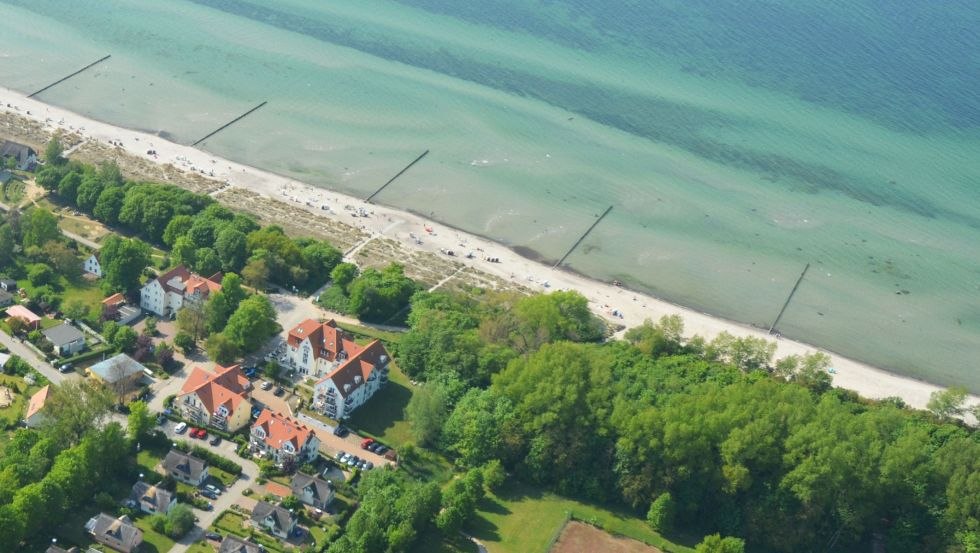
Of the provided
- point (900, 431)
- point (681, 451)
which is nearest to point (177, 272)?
point (681, 451)

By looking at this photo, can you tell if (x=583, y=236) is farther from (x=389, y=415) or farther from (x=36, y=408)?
(x=36, y=408)

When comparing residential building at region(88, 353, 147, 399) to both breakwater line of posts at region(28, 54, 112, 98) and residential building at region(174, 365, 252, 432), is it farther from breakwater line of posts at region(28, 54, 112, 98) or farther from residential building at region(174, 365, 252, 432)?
breakwater line of posts at region(28, 54, 112, 98)

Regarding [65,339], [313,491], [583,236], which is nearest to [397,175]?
[583,236]

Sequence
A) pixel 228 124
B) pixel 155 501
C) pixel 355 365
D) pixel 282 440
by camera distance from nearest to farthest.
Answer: pixel 155 501
pixel 282 440
pixel 355 365
pixel 228 124

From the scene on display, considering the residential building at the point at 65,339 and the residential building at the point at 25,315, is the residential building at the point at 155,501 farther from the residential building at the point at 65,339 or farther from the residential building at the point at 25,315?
the residential building at the point at 25,315

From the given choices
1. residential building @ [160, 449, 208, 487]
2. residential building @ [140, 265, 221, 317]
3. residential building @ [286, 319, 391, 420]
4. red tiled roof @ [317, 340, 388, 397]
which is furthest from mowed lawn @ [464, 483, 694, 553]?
residential building @ [140, 265, 221, 317]

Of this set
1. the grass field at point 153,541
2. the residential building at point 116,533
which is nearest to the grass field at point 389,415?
the grass field at point 153,541
